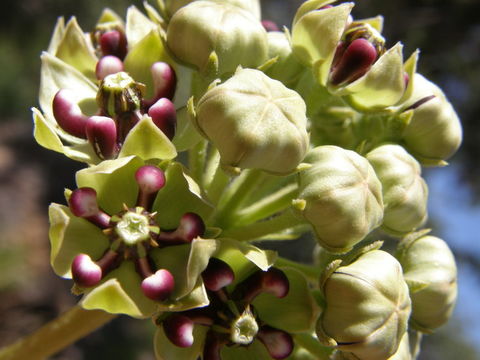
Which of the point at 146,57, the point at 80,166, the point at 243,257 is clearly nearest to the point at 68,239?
the point at 243,257

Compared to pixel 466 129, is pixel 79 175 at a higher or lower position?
higher

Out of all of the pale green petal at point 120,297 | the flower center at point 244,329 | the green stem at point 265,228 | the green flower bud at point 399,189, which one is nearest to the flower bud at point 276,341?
the flower center at point 244,329

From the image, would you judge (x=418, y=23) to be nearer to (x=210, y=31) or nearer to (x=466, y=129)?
(x=466, y=129)

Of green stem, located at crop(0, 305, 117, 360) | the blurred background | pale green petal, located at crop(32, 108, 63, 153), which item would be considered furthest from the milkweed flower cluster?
the blurred background

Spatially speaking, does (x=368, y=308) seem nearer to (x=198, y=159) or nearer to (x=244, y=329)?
(x=244, y=329)

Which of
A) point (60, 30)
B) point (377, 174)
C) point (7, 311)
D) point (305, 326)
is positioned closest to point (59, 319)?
point (305, 326)

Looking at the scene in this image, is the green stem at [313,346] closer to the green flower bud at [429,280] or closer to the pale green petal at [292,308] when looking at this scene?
the pale green petal at [292,308]
